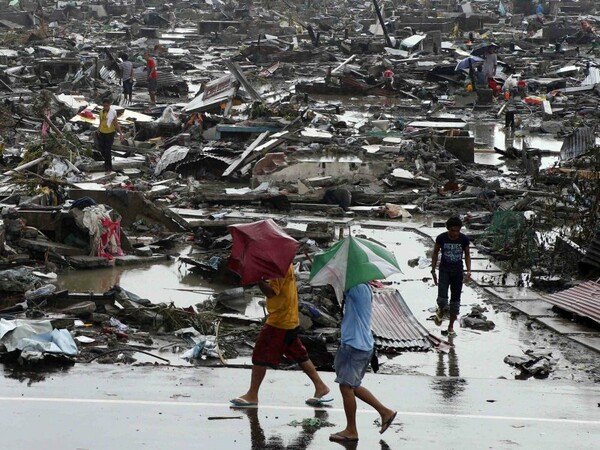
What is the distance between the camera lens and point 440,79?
132 ft

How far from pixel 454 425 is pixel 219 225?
8873 millimetres

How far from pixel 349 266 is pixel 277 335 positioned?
1178 mm

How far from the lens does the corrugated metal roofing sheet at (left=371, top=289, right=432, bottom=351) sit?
12.9 m

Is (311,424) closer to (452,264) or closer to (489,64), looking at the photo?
(452,264)

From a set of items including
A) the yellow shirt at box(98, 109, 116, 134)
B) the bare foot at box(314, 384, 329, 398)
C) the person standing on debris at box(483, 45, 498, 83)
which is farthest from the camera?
the person standing on debris at box(483, 45, 498, 83)

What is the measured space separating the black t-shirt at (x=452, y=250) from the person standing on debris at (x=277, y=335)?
12.0 ft

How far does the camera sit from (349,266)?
9.04 meters

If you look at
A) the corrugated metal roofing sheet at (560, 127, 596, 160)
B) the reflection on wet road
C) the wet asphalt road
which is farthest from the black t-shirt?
the corrugated metal roofing sheet at (560, 127, 596, 160)

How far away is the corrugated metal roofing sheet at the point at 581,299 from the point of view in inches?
544

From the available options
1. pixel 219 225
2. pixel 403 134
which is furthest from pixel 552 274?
pixel 403 134

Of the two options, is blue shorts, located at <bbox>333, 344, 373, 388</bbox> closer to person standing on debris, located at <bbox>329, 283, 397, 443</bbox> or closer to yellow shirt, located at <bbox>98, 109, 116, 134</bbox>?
person standing on debris, located at <bbox>329, 283, 397, 443</bbox>

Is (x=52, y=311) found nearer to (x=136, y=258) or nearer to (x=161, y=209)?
(x=136, y=258)

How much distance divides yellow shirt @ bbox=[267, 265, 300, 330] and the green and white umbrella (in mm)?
507

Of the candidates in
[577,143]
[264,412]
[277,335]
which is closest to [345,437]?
[264,412]
